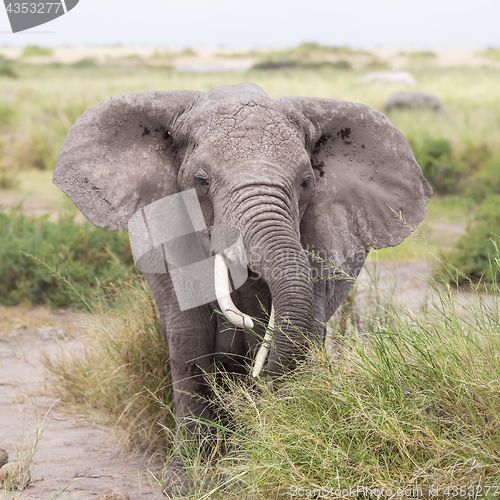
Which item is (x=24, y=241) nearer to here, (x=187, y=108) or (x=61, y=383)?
(x=61, y=383)

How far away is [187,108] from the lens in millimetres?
→ 3787

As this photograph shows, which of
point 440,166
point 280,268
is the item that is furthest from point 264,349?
point 440,166

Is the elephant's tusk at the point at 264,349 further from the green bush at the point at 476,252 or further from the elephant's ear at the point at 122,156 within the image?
the green bush at the point at 476,252

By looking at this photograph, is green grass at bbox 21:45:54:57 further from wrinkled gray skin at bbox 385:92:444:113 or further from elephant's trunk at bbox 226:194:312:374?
elephant's trunk at bbox 226:194:312:374

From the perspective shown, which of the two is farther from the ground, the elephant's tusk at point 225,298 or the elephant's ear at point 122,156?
the elephant's ear at point 122,156

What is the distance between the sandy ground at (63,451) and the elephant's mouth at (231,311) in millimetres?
918

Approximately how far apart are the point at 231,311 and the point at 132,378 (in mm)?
1418

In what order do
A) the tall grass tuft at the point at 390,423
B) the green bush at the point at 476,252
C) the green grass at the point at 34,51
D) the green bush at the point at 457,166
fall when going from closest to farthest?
the tall grass tuft at the point at 390,423 < the green bush at the point at 476,252 < the green bush at the point at 457,166 < the green grass at the point at 34,51

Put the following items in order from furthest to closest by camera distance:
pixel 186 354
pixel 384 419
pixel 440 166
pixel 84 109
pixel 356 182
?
pixel 84 109
pixel 440 166
pixel 356 182
pixel 186 354
pixel 384 419

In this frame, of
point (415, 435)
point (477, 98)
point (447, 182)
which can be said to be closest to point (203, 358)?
point (415, 435)

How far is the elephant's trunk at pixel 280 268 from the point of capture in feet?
10.2

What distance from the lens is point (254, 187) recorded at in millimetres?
3281

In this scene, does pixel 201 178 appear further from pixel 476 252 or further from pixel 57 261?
pixel 476 252

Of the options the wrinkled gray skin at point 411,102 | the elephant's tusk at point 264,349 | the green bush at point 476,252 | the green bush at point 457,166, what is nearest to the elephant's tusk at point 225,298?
the elephant's tusk at point 264,349
